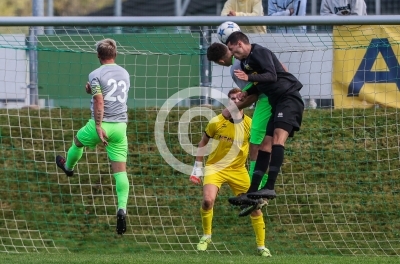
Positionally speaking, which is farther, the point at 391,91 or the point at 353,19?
the point at 391,91

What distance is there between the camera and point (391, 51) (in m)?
Result: 12.1

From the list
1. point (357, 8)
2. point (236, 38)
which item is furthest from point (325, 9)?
point (236, 38)

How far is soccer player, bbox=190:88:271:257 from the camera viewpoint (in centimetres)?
1077

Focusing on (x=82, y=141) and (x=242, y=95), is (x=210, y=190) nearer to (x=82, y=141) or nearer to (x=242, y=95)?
(x=82, y=141)

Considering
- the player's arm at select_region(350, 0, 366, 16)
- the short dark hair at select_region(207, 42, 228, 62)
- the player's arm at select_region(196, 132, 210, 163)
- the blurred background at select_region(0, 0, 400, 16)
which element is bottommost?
the player's arm at select_region(196, 132, 210, 163)

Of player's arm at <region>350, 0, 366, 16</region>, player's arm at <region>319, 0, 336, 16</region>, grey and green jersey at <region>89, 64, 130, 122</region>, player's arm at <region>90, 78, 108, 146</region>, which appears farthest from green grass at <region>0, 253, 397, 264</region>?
player's arm at <region>319, 0, 336, 16</region>

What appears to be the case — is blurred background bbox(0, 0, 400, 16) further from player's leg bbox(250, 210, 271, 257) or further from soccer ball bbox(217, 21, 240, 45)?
soccer ball bbox(217, 21, 240, 45)

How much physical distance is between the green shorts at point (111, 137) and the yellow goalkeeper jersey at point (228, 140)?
1192 millimetres

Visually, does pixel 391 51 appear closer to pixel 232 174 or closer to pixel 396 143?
pixel 396 143

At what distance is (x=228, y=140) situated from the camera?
1086 centimetres

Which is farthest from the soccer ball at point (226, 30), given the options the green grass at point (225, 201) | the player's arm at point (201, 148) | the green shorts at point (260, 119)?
the green grass at point (225, 201)

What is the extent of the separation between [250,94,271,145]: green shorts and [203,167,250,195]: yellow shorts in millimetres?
1475

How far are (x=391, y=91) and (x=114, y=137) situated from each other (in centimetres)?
466

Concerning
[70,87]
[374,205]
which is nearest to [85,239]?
[70,87]
